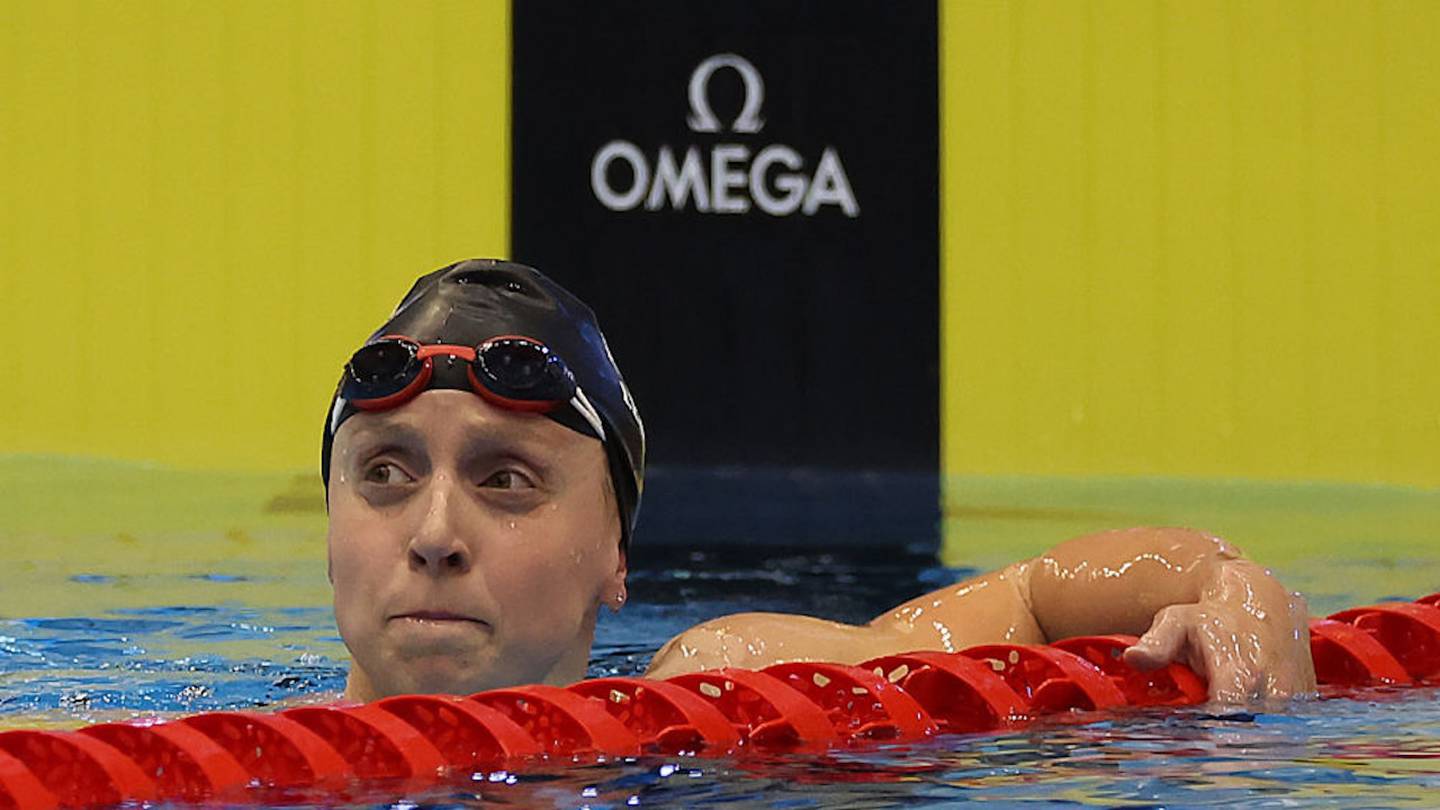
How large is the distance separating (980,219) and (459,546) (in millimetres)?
5141

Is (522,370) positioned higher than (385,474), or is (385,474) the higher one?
(522,370)

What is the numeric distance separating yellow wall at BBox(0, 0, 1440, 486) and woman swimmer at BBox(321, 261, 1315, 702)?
4.31m

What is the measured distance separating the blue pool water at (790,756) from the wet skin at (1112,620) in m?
0.06

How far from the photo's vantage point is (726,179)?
6.87 m

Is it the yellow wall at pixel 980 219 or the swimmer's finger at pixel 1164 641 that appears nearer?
the swimmer's finger at pixel 1164 641

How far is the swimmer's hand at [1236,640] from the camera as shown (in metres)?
2.27

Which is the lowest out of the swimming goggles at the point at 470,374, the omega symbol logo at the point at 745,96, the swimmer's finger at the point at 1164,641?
the swimmer's finger at the point at 1164,641

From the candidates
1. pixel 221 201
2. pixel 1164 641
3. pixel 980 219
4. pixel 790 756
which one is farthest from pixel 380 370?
pixel 980 219

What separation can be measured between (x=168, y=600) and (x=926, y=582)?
1.61m

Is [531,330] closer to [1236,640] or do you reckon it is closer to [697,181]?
[1236,640]

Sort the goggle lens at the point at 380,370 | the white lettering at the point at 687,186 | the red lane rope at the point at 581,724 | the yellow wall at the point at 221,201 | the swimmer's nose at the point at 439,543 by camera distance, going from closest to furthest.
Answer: the red lane rope at the point at 581,724 → the swimmer's nose at the point at 439,543 → the goggle lens at the point at 380,370 → the yellow wall at the point at 221,201 → the white lettering at the point at 687,186

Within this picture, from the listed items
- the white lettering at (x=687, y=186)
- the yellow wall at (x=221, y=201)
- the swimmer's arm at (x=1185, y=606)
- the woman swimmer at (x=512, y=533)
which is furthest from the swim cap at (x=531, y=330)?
the white lettering at (x=687, y=186)

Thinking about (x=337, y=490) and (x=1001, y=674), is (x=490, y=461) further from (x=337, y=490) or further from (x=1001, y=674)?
(x=1001, y=674)

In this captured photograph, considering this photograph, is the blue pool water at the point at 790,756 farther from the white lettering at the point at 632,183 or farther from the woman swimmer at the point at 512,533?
the white lettering at the point at 632,183
